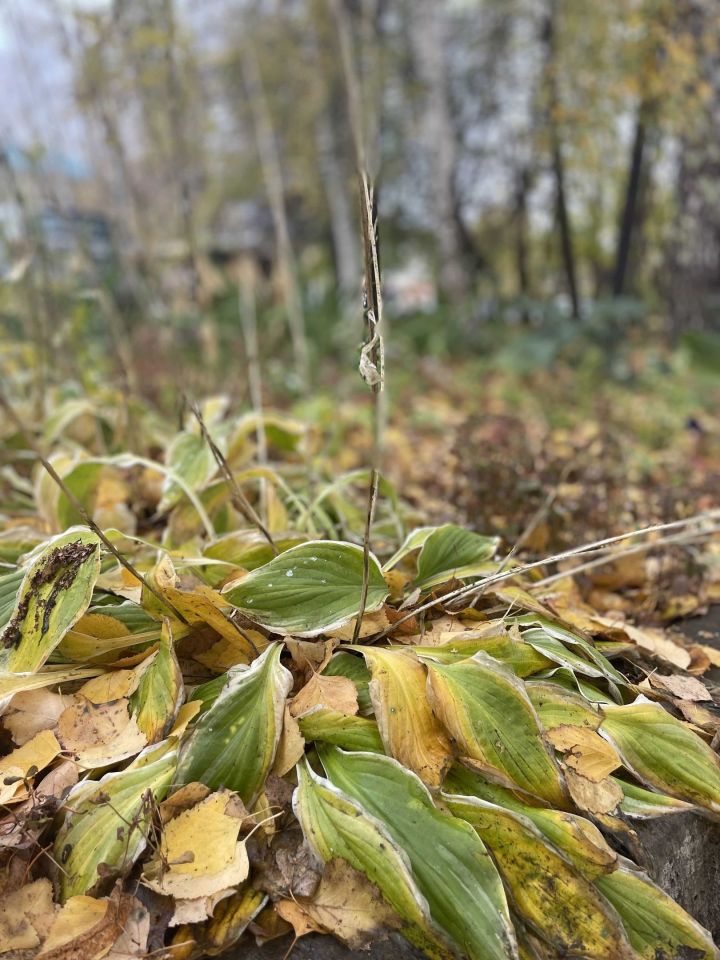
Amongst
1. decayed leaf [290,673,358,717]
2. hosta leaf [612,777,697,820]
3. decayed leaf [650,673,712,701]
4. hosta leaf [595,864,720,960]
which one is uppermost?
decayed leaf [290,673,358,717]

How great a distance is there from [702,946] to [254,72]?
10.2 feet

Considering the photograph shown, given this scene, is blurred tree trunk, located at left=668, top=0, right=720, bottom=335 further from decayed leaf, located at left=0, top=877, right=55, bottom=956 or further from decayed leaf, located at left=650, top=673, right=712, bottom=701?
decayed leaf, located at left=0, top=877, right=55, bottom=956

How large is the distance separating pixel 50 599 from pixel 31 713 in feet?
0.56

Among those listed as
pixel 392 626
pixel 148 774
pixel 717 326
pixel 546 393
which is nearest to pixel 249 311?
pixel 392 626

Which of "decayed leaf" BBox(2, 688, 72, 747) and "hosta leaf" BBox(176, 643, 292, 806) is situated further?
"decayed leaf" BBox(2, 688, 72, 747)

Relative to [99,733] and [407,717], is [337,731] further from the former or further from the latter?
[99,733]

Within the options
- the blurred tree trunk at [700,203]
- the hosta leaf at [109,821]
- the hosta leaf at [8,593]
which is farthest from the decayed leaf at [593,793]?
the blurred tree trunk at [700,203]

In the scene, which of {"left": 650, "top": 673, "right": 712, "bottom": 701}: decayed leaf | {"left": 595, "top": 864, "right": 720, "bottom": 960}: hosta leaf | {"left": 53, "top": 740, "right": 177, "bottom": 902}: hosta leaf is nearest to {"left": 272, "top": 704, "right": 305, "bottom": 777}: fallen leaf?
{"left": 53, "top": 740, "right": 177, "bottom": 902}: hosta leaf

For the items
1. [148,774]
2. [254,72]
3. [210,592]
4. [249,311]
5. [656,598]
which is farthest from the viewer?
[254,72]

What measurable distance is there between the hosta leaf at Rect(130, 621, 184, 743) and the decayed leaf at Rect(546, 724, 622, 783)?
1.71 feet

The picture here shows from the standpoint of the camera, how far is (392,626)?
1223 millimetres

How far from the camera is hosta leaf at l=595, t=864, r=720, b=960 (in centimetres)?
92

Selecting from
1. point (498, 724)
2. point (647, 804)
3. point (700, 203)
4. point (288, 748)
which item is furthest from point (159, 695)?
point (700, 203)

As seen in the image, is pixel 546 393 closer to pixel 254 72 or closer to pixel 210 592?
pixel 254 72
